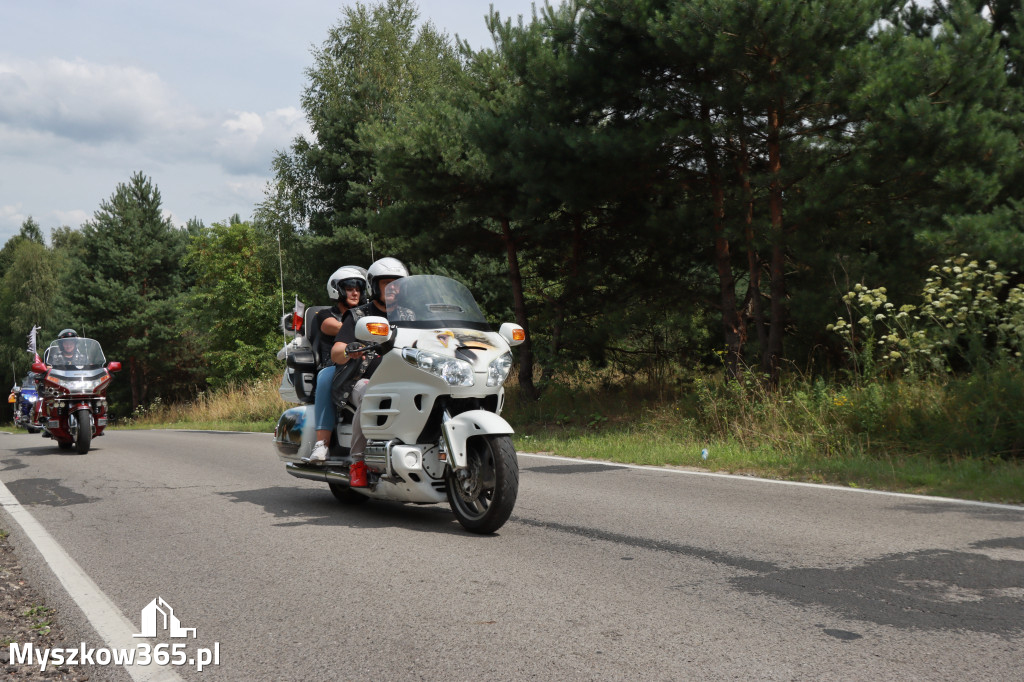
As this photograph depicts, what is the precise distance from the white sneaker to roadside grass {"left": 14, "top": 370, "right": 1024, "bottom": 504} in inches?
175

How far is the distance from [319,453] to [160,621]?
3.10 m

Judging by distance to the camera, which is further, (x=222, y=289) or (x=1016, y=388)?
(x=222, y=289)

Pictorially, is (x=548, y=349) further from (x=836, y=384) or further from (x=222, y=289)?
(x=222, y=289)

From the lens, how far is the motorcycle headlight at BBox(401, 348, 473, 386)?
6.17m

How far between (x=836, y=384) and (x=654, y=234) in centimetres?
411

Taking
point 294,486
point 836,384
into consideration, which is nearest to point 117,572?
point 294,486

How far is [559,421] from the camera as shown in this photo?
15.4 m

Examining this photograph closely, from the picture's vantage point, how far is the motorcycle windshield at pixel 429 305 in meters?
6.62

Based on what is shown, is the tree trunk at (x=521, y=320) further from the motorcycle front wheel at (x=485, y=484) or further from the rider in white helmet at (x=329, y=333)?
the motorcycle front wheel at (x=485, y=484)

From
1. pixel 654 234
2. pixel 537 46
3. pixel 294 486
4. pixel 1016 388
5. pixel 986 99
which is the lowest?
pixel 294 486

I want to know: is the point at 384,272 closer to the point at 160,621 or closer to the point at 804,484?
the point at 160,621

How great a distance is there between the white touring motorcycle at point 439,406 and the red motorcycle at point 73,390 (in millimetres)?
9192

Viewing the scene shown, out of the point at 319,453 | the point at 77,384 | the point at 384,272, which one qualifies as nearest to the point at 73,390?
the point at 77,384

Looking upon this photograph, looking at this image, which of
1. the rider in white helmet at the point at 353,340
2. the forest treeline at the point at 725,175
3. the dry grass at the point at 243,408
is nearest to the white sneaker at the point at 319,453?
the rider in white helmet at the point at 353,340
